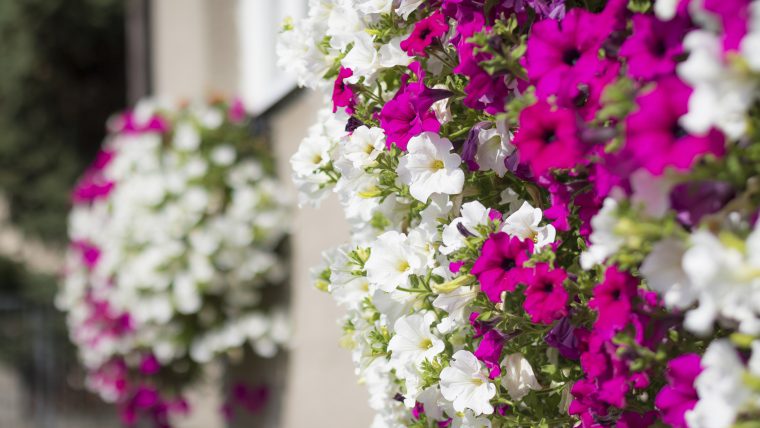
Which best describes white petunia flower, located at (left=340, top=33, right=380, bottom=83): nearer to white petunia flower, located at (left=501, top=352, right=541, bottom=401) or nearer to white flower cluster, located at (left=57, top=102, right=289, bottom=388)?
white petunia flower, located at (left=501, top=352, right=541, bottom=401)

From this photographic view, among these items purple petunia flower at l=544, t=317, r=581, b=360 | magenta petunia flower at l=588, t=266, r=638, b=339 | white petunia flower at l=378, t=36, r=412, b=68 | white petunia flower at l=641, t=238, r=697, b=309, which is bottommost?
purple petunia flower at l=544, t=317, r=581, b=360

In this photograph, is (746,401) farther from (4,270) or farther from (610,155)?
(4,270)

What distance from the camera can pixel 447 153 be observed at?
158cm

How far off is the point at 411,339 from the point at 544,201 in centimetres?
34

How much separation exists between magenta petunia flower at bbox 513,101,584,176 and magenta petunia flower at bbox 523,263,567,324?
7.7 inches

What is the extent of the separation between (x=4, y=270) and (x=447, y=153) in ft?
37.8

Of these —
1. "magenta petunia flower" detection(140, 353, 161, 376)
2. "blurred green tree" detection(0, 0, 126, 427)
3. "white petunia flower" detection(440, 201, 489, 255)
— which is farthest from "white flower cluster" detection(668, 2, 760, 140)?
"blurred green tree" detection(0, 0, 126, 427)

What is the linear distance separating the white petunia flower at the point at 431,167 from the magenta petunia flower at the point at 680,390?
0.49 metres

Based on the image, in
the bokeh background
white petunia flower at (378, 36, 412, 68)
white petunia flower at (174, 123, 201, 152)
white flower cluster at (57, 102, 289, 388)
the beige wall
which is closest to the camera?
white petunia flower at (378, 36, 412, 68)

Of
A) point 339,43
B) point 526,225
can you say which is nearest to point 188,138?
point 339,43

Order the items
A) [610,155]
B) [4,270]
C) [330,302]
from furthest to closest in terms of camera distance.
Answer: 1. [4,270]
2. [330,302]
3. [610,155]

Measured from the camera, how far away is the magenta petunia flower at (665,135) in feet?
3.57

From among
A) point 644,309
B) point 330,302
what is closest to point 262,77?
point 330,302

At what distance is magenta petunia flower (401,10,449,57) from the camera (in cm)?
159
